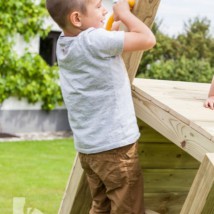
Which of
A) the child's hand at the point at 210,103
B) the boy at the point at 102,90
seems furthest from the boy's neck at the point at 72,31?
the child's hand at the point at 210,103

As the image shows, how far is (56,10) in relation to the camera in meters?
2.46

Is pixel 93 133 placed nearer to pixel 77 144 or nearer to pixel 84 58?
pixel 77 144

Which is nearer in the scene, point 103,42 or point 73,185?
point 103,42

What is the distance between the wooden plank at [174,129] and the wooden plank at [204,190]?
0.18 m

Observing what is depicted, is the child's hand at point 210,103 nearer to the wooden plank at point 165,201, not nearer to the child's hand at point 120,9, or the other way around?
the child's hand at point 120,9

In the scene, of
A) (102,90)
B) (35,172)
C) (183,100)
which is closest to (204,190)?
(102,90)

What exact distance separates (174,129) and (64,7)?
70 cm

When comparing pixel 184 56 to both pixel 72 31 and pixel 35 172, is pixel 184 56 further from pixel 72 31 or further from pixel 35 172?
pixel 72 31

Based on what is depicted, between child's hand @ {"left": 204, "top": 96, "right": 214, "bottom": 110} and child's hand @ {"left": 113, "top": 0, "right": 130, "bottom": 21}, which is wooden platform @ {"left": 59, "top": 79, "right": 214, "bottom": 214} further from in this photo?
child's hand @ {"left": 113, "top": 0, "right": 130, "bottom": 21}

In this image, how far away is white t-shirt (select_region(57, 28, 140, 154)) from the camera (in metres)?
2.41

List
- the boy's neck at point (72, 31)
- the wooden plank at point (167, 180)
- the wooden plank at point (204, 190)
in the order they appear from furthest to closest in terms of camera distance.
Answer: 1. the wooden plank at point (167, 180)
2. the boy's neck at point (72, 31)
3. the wooden plank at point (204, 190)

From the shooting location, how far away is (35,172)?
22.7ft

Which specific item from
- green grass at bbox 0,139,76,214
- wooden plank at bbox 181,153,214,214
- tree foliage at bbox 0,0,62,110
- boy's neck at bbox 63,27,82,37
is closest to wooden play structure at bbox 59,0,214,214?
wooden plank at bbox 181,153,214,214

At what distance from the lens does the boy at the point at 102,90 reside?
7.97 ft
